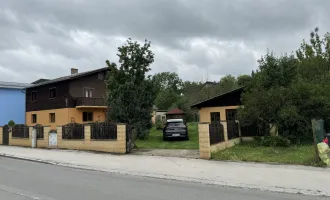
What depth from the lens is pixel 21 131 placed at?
21.3 metres

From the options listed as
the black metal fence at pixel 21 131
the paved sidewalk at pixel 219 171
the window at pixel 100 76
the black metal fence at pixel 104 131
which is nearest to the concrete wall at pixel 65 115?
the window at pixel 100 76

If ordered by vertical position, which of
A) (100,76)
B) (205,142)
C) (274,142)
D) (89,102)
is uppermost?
(100,76)

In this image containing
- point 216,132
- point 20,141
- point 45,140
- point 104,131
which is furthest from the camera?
point 20,141

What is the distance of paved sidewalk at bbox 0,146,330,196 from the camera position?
302 inches

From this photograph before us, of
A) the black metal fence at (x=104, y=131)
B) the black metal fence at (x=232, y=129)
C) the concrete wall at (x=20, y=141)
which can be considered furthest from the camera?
the concrete wall at (x=20, y=141)

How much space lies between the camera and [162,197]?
A: 6.59 metres

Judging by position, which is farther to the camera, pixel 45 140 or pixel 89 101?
pixel 89 101

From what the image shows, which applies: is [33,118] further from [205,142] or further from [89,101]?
[205,142]

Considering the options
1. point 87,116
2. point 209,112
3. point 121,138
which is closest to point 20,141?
point 121,138

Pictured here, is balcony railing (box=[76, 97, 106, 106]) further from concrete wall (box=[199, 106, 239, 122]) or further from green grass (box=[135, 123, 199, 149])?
green grass (box=[135, 123, 199, 149])

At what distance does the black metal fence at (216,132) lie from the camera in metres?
12.9

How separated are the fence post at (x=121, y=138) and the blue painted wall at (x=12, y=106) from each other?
88.5ft

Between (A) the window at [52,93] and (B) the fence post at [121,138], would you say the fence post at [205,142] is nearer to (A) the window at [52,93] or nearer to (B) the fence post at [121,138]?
(B) the fence post at [121,138]

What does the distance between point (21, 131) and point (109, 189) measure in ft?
53.8
